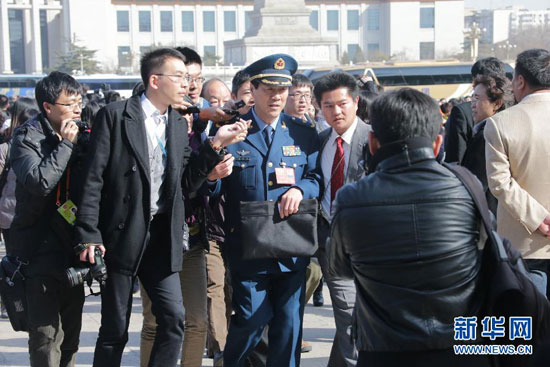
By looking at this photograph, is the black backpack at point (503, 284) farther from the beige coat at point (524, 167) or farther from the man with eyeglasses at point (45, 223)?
the man with eyeglasses at point (45, 223)

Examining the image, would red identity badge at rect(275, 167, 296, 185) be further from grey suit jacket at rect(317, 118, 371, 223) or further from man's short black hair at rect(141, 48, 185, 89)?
man's short black hair at rect(141, 48, 185, 89)

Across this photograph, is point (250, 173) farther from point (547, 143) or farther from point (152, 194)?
point (547, 143)

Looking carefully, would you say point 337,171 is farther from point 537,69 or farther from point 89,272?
point 89,272

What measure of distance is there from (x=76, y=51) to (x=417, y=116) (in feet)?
230

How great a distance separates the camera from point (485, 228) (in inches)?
108

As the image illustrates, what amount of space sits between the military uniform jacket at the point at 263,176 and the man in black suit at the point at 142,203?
0.24m

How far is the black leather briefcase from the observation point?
13.7 ft

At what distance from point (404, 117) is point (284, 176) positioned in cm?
159

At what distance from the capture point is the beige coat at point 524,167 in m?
4.10

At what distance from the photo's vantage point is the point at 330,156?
181 inches

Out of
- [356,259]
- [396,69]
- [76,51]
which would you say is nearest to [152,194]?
[356,259]

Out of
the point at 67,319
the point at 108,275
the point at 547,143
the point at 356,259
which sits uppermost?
the point at 547,143

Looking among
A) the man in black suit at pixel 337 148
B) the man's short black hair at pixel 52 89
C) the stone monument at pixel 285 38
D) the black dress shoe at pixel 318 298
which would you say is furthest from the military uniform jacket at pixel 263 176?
the stone monument at pixel 285 38

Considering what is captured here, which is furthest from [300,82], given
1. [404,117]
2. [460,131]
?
[404,117]
